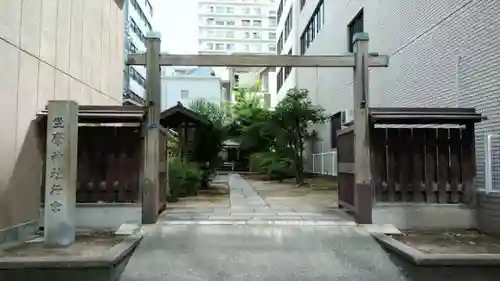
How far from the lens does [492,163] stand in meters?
7.70

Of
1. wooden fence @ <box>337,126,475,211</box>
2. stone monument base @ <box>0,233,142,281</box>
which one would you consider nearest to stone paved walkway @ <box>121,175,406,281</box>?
stone monument base @ <box>0,233,142,281</box>

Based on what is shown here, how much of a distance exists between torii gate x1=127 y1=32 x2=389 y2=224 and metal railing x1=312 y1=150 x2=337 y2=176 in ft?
41.6

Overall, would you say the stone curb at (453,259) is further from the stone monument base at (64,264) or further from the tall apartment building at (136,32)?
the tall apartment building at (136,32)

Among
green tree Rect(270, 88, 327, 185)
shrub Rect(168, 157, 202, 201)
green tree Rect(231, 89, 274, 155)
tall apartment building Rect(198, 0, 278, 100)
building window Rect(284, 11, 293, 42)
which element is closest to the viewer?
shrub Rect(168, 157, 202, 201)

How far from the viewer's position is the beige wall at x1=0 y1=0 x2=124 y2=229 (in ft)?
22.6

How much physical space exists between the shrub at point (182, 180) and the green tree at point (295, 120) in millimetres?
5880

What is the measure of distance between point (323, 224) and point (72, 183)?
12.9 feet

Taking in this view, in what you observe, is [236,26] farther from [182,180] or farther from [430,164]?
[430,164]

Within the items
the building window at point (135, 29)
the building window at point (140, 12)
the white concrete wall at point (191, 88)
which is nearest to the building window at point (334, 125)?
the white concrete wall at point (191, 88)

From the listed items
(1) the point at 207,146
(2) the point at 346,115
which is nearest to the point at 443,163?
(1) the point at 207,146

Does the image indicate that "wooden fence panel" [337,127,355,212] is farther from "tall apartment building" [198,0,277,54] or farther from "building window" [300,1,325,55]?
"tall apartment building" [198,0,277,54]

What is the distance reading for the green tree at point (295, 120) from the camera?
19016 mm

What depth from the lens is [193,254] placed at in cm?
646

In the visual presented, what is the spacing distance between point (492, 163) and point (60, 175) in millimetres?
6468
